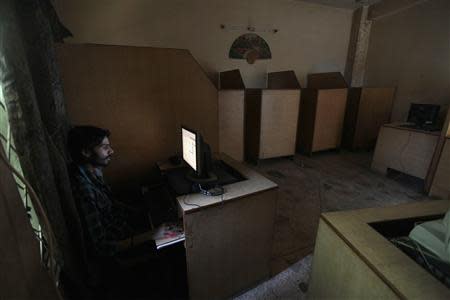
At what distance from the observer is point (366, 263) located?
689mm

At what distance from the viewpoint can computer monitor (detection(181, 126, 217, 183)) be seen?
3.80 ft

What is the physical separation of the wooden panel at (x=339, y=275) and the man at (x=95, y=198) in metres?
0.95

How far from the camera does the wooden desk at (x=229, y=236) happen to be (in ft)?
3.59

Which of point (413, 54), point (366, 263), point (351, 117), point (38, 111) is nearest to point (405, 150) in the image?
point (351, 117)

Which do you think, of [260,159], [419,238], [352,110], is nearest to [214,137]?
[419,238]

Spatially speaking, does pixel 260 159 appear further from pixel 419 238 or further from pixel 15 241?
pixel 15 241

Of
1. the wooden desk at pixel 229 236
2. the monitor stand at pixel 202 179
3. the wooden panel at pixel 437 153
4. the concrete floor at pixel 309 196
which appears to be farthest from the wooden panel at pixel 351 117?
the monitor stand at pixel 202 179

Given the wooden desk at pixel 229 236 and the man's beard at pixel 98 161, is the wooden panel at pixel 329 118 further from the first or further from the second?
the man's beard at pixel 98 161

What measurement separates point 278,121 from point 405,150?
1.71m

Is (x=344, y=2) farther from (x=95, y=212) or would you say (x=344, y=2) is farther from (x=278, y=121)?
(x=95, y=212)

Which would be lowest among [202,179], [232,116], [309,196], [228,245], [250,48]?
[309,196]

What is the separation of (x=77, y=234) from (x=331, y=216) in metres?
1.21

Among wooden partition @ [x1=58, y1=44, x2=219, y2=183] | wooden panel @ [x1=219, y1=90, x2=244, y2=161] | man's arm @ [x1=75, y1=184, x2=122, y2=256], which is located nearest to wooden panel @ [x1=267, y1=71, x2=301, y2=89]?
wooden panel @ [x1=219, y1=90, x2=244, y2=161]

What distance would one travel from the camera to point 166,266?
128 centimetres
